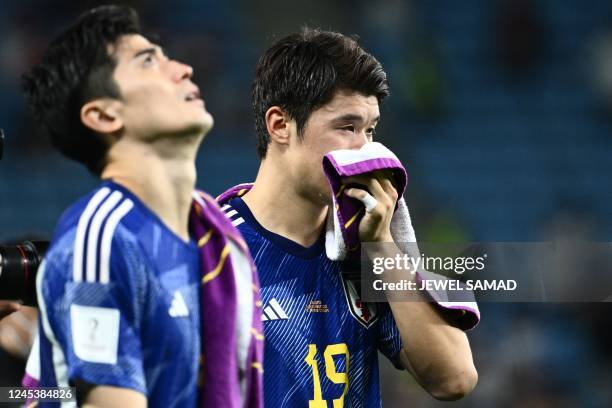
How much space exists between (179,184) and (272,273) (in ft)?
2.55

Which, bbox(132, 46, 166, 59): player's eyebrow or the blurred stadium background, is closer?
bbox(132, 46, 166, 59): player's eyebrow

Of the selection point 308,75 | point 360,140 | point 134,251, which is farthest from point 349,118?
point 134,251

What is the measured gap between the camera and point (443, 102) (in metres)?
8.19

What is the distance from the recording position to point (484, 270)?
3096mm

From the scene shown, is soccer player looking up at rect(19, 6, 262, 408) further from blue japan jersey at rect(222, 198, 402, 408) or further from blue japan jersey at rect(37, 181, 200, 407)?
blue japan jersey at rect(222, 198, 402, 408)

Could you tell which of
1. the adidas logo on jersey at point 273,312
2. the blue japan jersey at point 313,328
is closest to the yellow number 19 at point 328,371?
the blue japan jersey at point 313,328

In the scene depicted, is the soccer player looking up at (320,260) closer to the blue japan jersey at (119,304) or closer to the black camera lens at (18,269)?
the black camera lens at (18,269)

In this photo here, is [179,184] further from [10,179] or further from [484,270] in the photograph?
[10,179]

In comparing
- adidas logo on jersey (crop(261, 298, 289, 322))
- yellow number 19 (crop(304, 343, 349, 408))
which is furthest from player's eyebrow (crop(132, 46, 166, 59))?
yellow number 19 (crop(304, 343, 349, 408))

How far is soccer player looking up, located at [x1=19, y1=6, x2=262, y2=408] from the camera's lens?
1848mm

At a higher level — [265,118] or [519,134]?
[519,134]

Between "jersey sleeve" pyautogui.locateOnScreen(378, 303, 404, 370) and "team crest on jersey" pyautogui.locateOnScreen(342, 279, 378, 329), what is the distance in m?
0.02

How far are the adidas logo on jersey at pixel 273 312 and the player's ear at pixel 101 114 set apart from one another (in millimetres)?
857

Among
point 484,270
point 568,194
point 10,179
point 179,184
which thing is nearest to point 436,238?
point 568,194
